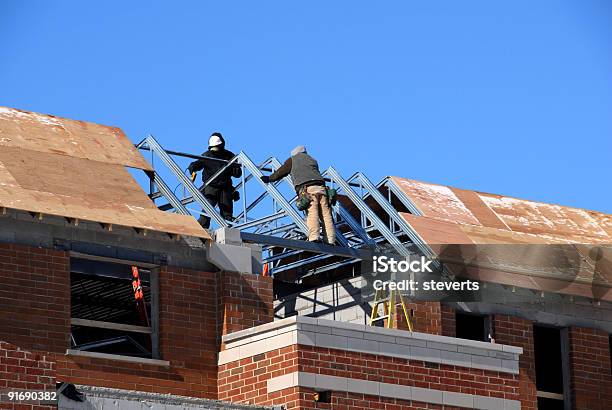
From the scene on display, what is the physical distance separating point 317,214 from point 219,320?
123 inches

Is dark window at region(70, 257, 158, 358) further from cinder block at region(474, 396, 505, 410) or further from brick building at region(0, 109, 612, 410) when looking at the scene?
cinder block at region(474, 396, 505, 410)

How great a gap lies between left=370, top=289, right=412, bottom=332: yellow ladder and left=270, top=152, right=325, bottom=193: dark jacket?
2.28 m

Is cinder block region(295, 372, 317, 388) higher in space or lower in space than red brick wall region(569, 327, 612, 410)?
lower

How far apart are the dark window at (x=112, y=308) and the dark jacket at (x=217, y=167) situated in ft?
7.85

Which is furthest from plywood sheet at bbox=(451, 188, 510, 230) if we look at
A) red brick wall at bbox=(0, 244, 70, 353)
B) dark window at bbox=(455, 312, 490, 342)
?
red brick wall at bbox=(0, 244, 70, 353)

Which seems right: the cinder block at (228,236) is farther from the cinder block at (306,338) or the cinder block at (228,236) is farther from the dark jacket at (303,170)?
the cinder block at (306,338)

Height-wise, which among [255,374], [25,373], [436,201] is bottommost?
[25,373]

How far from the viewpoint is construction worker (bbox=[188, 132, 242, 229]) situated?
31.7 m

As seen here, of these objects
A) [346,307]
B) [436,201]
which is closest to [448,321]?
[346,307]

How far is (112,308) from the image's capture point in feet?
112

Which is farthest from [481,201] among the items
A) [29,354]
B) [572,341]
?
[29,354]

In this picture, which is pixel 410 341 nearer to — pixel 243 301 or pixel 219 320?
pixel 243 301

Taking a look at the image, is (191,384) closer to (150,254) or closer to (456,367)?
(150,254)

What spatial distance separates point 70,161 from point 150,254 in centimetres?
239
